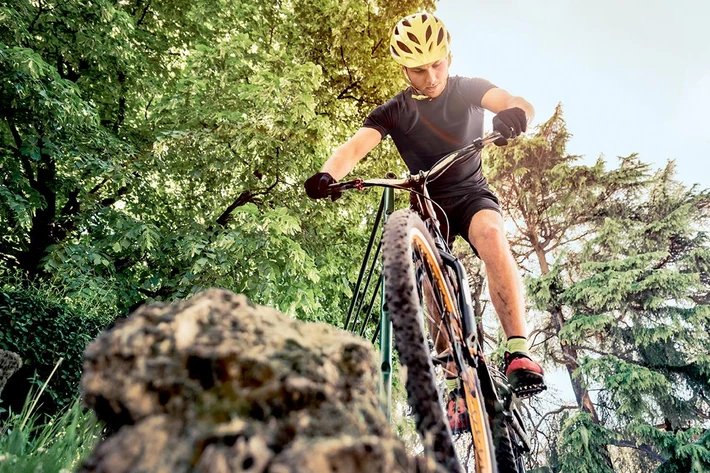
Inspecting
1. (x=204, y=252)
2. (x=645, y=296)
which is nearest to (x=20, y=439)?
(x=204, y=252)

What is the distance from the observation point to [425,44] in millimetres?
2652

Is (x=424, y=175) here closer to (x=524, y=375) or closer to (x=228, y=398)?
(x=524, y=375)

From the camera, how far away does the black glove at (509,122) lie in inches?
87.2

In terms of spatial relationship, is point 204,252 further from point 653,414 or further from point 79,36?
point 653,414

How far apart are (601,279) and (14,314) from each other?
11.7 meters

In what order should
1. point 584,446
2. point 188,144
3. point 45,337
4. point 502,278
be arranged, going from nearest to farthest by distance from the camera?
point 502,278 < point 45,337 < point 188,144 < point 584,446

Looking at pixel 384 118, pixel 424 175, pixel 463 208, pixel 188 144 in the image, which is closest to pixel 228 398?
pixel 424 175

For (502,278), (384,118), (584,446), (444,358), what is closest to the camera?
(444,358)

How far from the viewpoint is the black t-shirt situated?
2.79m

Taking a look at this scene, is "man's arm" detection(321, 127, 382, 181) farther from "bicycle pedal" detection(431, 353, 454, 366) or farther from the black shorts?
"bicycle pedal" detection(431, 353, 454, 366)

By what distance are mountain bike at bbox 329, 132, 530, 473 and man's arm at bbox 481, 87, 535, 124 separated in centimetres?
46

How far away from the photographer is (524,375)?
6.81 feet

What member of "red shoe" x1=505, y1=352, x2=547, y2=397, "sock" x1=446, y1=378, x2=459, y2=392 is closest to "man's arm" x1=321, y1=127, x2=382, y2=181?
"sock" x1=446, y1=378, x2=459, y2=392

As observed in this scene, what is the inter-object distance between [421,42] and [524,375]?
6.43ft
